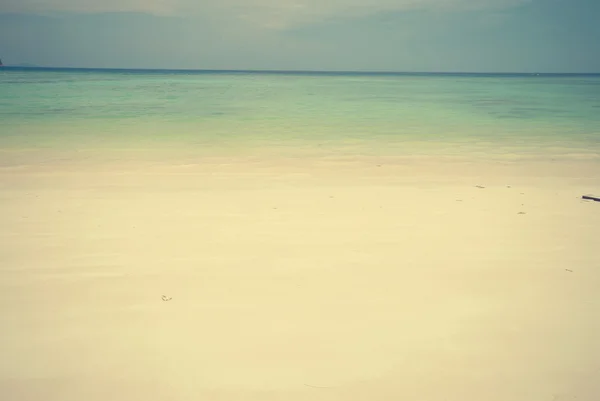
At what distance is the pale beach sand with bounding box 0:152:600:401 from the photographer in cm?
277

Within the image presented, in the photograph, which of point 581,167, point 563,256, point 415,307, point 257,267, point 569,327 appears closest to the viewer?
point 569,327

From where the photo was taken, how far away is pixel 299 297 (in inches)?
147

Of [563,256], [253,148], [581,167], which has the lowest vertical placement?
[253,148]

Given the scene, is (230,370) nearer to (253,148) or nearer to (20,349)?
(20,349)

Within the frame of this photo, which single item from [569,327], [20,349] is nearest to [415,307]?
[569,327]

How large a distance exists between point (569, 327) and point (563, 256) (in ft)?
5.03

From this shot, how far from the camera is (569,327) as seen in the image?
336cm

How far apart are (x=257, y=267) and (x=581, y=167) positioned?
29.1 feet

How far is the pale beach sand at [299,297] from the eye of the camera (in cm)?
277

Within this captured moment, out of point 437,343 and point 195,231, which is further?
point 195,231

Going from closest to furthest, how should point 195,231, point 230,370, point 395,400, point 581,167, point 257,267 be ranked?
point 395,400 → point 230,370 → point 257,267 → point 195,231 → point 581,167

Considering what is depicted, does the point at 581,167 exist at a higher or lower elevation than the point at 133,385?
lower

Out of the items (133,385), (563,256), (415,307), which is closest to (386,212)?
(563,256)

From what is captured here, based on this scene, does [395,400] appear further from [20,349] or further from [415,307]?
[20,349]
